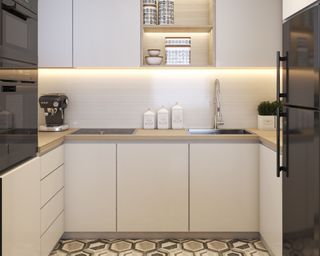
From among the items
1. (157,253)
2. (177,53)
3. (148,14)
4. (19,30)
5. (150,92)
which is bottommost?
(157,253)

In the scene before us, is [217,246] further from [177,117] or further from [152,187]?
[177,117]

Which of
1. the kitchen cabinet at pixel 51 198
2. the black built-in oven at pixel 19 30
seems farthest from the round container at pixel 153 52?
the black built-in oven at pixel 19 30

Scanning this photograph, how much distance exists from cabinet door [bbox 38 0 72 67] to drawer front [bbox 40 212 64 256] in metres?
1.26


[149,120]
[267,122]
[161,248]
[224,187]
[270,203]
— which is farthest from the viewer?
[149,120]

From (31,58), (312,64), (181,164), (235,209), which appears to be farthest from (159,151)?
(312,64)

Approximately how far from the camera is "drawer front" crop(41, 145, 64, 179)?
9.12ft

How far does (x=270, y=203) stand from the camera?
298 centimetres

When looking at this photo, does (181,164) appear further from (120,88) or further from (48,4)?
(48,4)

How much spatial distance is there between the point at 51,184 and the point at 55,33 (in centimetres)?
129

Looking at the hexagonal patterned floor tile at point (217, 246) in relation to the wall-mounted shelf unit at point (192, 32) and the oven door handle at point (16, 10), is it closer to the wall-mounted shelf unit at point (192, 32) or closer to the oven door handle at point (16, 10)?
the wall-mounted shelf unit at point (192, 32)

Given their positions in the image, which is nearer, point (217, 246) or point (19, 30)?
point (19, 30)

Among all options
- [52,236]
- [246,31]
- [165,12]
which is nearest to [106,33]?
[165,12]

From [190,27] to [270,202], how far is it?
1.61 m

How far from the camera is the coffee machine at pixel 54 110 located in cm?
363
